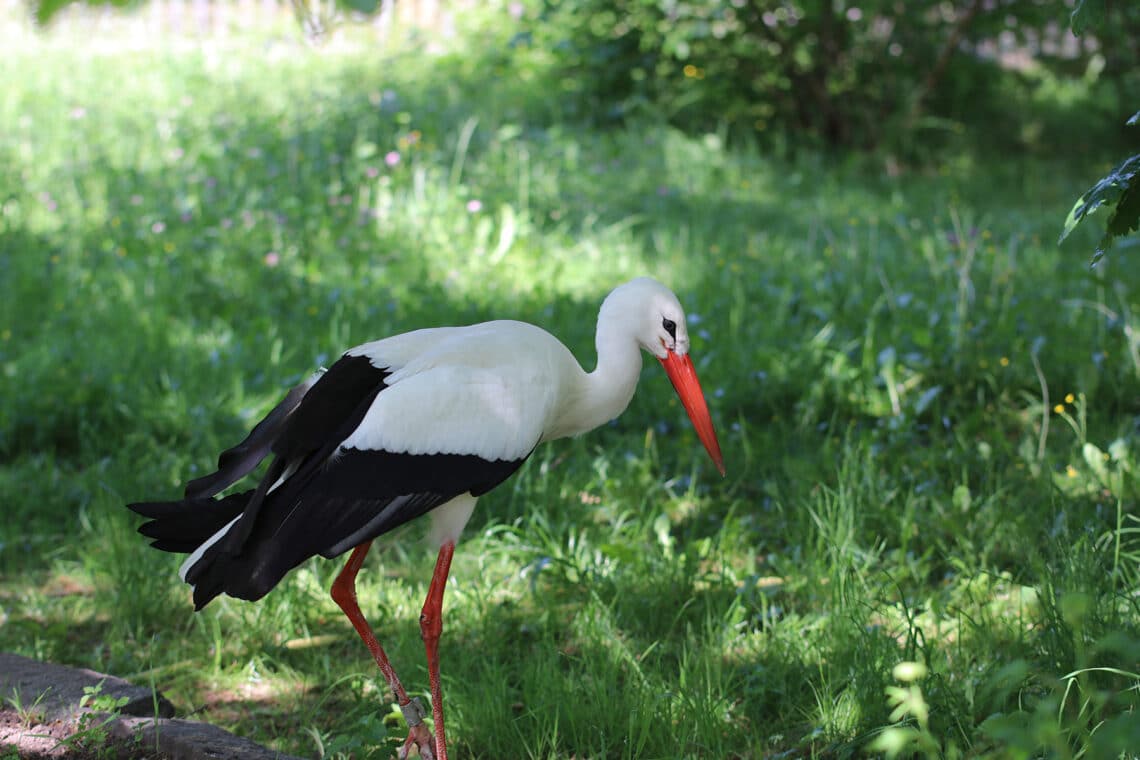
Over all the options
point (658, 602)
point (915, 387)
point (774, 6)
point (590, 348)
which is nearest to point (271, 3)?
point (774, 6)

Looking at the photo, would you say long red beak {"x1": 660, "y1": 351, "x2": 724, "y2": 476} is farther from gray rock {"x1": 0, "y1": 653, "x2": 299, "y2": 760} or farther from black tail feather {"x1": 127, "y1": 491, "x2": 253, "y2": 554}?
gray rock {"x1": 0, "y1": 653, "x2": 299, "y2": 760}

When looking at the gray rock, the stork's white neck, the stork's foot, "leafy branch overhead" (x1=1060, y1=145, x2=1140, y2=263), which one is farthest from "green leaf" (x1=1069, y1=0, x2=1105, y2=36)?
the gray rock

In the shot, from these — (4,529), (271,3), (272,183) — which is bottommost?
(4,529)

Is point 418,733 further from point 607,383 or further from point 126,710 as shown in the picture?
point 607,383

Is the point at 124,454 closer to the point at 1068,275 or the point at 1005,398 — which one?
the point at 1005,398

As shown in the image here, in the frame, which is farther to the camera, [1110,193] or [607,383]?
[607,383]

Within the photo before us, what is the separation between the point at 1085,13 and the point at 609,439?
8.25 ft

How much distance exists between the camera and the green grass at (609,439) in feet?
9.43

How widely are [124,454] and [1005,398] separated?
317 centimetres

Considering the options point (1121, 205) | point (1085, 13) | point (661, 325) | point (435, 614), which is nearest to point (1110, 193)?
point (1121, 205)

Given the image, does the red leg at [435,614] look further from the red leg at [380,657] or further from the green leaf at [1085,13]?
the green leaf at [1085,13]

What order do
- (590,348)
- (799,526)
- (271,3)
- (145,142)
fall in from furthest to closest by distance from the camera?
(271,3), (145,142), (590,348), (799,526)

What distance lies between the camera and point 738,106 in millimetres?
8586

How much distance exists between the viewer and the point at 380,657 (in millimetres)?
2906
